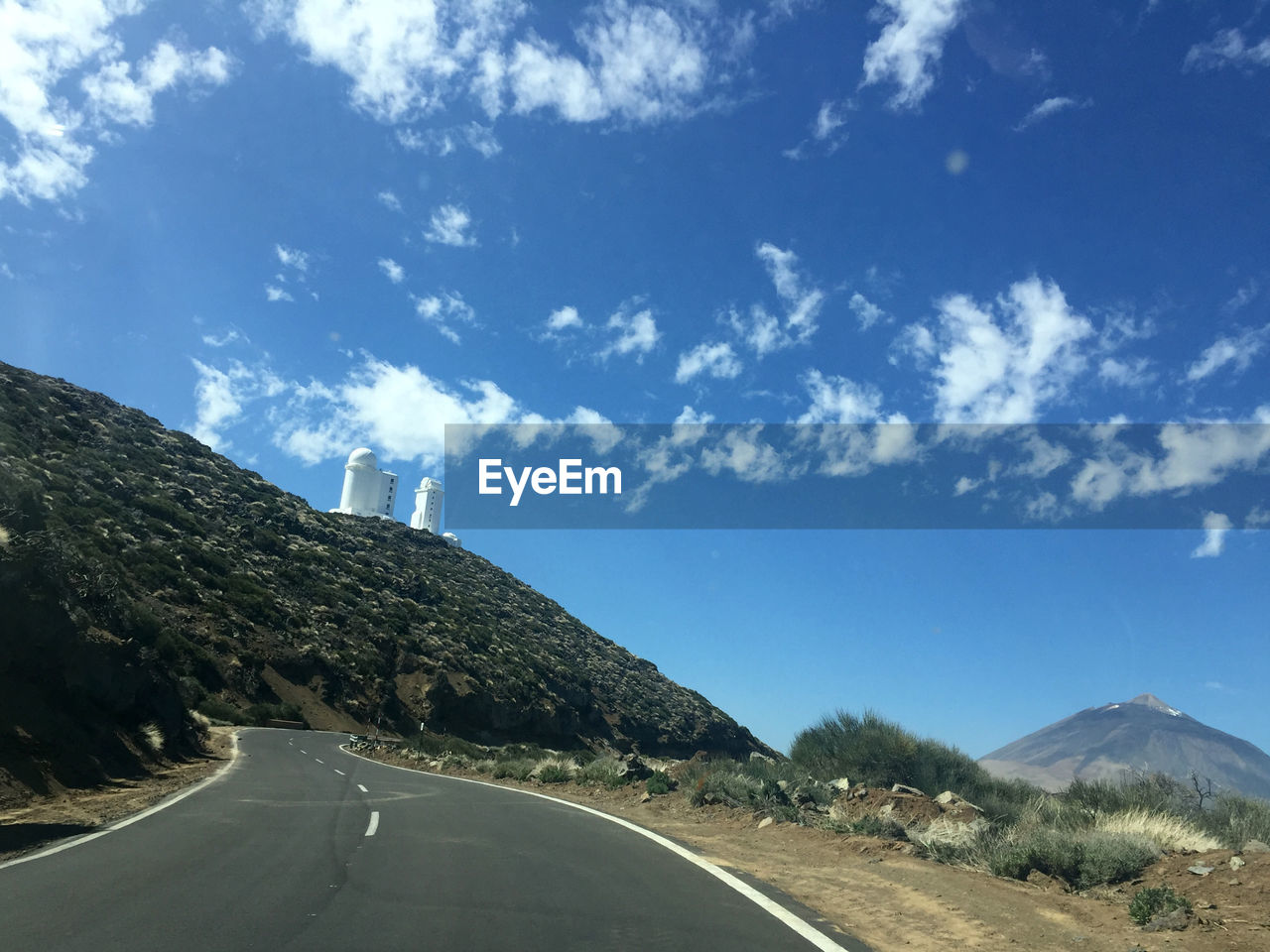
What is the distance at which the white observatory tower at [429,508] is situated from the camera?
375ft

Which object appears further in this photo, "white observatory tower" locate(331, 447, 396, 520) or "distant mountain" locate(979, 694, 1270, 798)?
"white observatory tower" locate(331, 447, 396, 520)

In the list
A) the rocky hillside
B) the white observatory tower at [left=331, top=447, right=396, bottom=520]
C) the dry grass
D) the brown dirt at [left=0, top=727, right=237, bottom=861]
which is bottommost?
the brown dirt at [left=0, top=727, right=237, bottom=861]

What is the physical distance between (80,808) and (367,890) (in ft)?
27.9

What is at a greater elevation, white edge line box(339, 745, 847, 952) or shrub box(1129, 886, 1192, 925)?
shrub box(1129, 886, 1192, 925)

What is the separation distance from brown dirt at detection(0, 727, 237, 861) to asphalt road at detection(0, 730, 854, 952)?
598mm

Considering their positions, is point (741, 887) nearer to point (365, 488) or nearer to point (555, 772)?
point (555, 772)

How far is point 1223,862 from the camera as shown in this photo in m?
7.73

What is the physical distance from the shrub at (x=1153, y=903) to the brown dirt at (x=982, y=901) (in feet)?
0.37

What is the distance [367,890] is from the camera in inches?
290

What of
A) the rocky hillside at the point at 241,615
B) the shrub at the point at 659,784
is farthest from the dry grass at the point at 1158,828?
the rocky hillside at the point at 241,615

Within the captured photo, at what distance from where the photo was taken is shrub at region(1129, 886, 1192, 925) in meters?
6.81

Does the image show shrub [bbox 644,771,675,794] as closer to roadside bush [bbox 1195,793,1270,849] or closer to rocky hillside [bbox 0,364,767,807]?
roadside bush [bbox 1195,793,1270,849]

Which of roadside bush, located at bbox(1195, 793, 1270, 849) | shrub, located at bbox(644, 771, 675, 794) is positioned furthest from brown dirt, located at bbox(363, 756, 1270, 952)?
shrub, located at bbox(644, 771, 675, 794)

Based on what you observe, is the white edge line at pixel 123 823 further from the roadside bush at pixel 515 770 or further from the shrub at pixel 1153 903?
the shrub at pixel 1153 903
